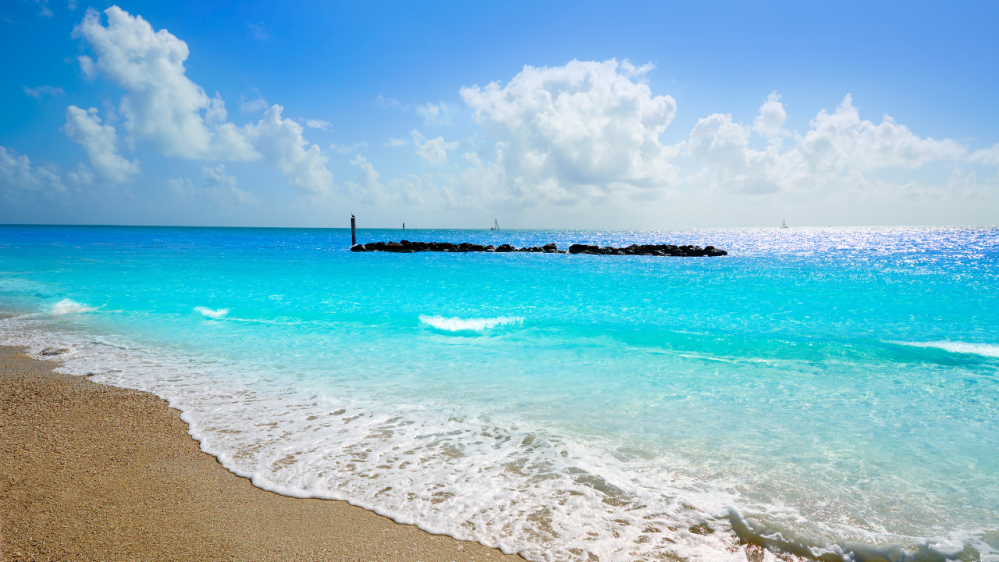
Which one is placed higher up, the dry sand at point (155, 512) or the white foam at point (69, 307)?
the white foam at point (69, 307)

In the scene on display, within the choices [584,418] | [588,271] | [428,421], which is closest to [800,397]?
[584,418]

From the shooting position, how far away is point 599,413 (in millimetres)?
7008

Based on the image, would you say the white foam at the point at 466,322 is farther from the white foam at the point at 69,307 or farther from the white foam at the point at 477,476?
the white foam at the point at 69,307

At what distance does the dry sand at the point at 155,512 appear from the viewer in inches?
143

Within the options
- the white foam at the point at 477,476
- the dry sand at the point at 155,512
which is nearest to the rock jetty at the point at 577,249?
the white foam at the point at 477,476

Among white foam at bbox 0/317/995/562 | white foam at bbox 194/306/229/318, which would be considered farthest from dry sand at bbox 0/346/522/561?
white foam at bbox 194/306/229/318

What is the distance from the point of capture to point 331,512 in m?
4.27

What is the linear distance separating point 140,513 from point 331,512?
5.29 ft

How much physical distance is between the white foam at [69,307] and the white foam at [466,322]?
461 inches

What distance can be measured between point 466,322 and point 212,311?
9.06 meters

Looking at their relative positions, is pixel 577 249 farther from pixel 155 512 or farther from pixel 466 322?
pixel 155 512

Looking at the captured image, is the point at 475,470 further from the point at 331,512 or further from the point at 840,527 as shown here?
the point at 840,527

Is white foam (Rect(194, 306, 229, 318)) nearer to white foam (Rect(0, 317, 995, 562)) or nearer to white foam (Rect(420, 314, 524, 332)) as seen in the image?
white foam (Rect(420, 314, 524, 332))

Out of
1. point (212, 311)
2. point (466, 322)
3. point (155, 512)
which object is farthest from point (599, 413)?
point (212, 311)
